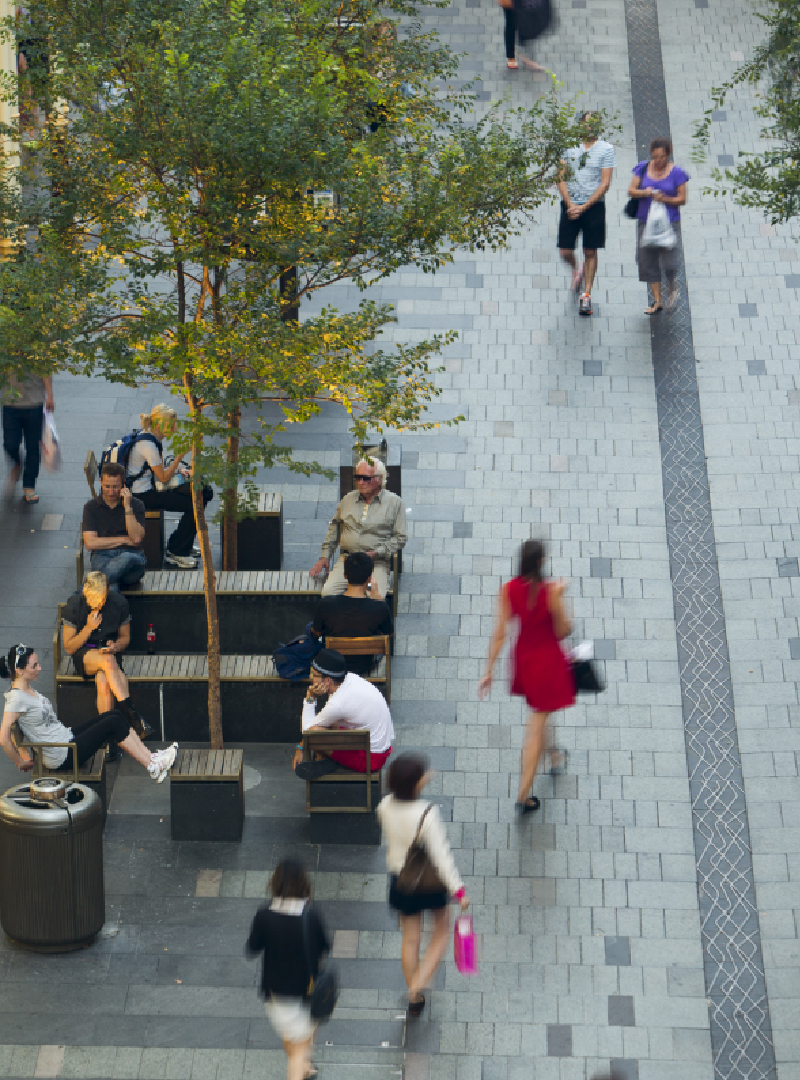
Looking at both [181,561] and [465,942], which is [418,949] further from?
[181,561]

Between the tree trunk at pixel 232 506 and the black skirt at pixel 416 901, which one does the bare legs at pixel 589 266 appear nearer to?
the tree trunk at pixel 232 506

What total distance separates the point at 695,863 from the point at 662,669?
1.96 m

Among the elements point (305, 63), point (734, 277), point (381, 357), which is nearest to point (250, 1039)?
point (381, 357)

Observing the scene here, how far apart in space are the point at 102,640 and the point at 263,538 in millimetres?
2057

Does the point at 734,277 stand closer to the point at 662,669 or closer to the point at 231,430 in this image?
the point at 662,669

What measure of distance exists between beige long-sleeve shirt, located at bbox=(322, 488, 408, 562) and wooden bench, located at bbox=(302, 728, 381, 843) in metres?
2.08

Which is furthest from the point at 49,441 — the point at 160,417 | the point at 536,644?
the point at 536,644

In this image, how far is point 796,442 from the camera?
13.6 m

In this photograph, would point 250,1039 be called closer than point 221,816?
Yes

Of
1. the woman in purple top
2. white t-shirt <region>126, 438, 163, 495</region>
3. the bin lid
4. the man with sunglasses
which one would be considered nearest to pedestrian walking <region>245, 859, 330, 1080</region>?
the bin lid

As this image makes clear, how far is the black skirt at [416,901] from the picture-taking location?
7969 mm

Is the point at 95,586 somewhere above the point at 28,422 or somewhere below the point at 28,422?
below

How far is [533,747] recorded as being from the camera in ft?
31.4

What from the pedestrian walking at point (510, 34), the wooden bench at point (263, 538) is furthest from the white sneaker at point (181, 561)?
the pedestrian walking at point (510, 34)
